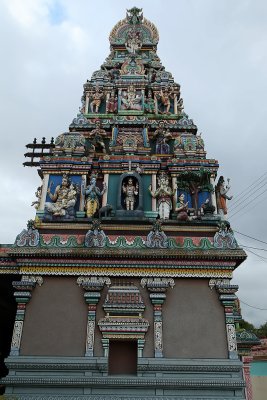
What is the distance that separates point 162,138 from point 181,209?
4233 mm

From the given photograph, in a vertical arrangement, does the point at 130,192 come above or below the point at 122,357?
above

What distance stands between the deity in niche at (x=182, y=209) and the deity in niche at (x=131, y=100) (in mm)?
5784

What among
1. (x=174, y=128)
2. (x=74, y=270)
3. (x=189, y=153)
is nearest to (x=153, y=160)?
(x=189, y=153)

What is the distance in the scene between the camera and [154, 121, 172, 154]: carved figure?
1623cm

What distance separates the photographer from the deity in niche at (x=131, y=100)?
17844 mm

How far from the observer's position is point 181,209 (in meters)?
13.6

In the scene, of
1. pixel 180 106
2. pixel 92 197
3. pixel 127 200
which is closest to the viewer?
pixel 92 197

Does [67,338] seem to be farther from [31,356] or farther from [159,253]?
[159,253]

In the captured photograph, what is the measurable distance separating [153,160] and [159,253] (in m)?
4.78

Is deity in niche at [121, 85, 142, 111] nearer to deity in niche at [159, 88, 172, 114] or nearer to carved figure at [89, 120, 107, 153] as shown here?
deity in niche at [159, 88, 172, 114]

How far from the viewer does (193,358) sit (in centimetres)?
1083

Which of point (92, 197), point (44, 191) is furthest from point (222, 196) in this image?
point (44, 191)

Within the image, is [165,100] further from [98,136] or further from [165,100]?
[98,136]

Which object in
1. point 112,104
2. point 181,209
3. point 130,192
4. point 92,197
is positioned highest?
point 112,104
